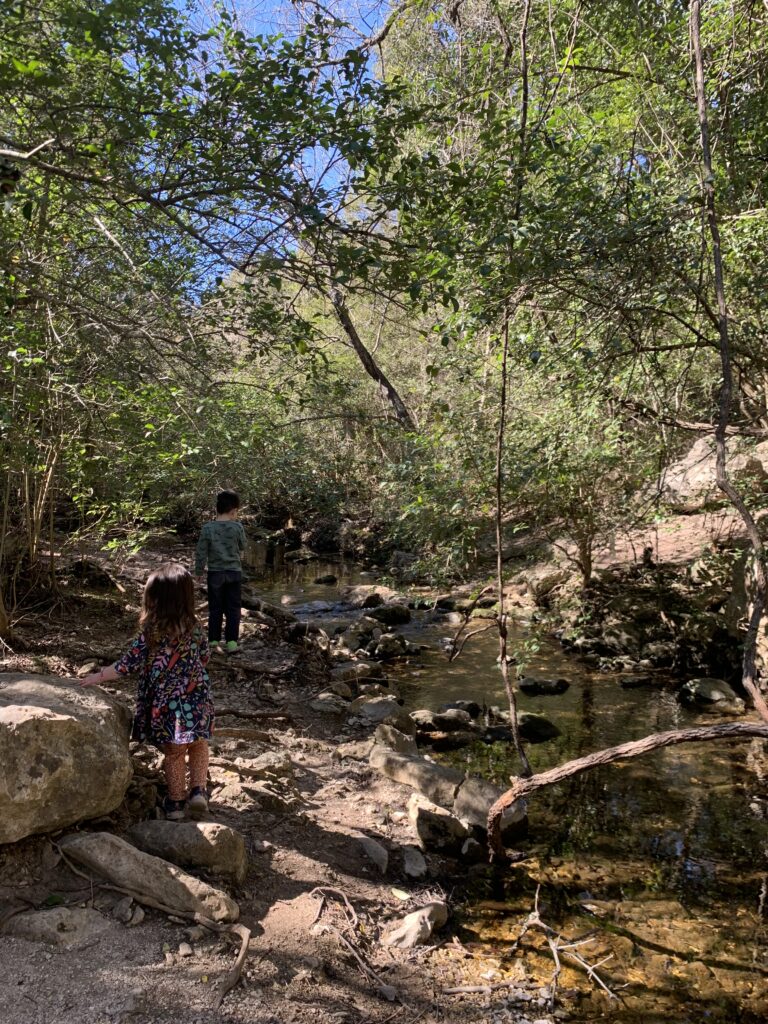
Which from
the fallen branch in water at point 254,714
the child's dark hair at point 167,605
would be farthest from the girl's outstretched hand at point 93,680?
the fallen branch in water at point 254,714

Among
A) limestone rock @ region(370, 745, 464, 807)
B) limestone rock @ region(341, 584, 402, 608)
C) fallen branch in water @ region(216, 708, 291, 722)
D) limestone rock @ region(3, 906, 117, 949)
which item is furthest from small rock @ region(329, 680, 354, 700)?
limestone rock @ region(341, 584, 402, 608)

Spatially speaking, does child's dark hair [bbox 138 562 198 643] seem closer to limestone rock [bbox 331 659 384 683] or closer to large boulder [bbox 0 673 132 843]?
large boulder [bbox 0 673 132 843]

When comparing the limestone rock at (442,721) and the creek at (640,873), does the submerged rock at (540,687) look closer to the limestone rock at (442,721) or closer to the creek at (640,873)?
the creek at (640,873)

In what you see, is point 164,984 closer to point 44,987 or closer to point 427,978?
point 44,987

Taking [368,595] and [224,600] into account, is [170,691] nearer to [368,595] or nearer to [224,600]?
[224,600]

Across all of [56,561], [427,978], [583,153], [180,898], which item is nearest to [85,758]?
[180,898]

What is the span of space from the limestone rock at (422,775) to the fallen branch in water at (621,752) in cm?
67

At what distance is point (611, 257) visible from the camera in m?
4.82

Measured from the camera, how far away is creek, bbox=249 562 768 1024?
345 centimetres

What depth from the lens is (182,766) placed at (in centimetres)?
368

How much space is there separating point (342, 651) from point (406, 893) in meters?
5.80

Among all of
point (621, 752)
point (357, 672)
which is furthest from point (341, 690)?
point (621, 752)

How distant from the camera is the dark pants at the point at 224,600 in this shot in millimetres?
7242

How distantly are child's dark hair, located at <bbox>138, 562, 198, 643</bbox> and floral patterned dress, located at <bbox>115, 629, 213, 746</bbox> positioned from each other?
0.06 meters
